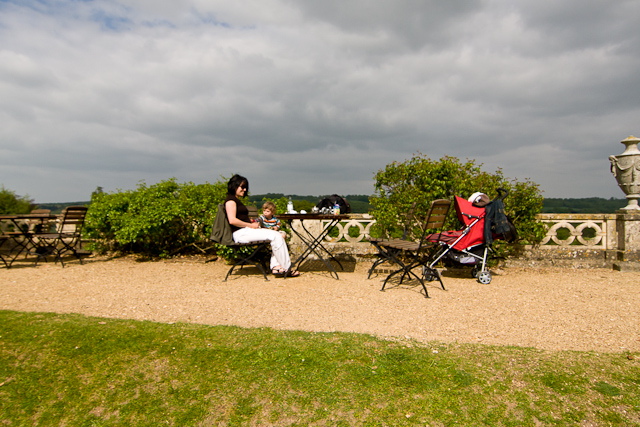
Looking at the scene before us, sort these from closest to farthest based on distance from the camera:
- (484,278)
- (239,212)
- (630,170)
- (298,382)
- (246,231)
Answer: (298,382) → (484,278) → (246,231) → (239,212) → (630,170)

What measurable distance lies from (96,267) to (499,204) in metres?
7.12

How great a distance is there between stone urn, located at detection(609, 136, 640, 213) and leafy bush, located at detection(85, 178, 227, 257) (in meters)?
7.44

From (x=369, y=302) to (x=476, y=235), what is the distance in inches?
91.3

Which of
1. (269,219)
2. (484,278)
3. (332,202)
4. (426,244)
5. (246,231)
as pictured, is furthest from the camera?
(332,202)

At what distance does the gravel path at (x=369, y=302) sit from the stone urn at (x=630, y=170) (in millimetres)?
1426

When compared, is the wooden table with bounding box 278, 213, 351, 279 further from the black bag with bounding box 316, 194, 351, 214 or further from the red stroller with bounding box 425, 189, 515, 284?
the red stroller with bounding box 425, 189, 515, 284

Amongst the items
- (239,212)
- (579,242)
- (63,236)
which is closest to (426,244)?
(239,212)

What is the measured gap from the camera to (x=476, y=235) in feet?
19.5

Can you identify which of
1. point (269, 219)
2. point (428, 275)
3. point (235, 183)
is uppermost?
point (235, 183)

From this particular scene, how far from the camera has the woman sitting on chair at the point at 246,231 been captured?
5895 mm

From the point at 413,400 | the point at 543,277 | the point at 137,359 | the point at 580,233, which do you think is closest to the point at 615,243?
the point at 580,233

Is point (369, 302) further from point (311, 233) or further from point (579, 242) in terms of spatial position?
point (579, 242)

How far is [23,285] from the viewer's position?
18.8 feet

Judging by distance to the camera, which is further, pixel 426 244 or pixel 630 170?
pixel 630 170
